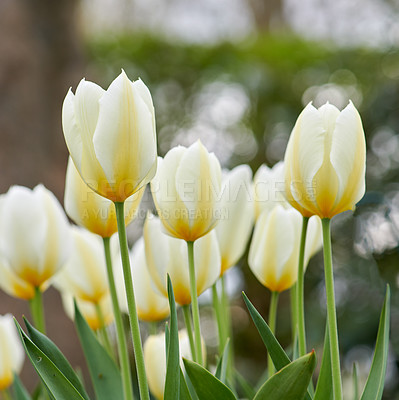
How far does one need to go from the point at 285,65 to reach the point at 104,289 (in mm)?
2128

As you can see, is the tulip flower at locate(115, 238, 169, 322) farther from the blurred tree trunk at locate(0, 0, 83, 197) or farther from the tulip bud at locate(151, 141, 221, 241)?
the blurred tree trunk at locate(0, 0, 83, 197)

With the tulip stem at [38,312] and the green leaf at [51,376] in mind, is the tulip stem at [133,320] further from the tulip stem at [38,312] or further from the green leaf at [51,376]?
the tulip stem at [38,312]

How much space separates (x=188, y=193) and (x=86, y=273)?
18 cm

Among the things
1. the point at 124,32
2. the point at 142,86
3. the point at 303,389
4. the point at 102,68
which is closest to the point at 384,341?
the point at 303,389

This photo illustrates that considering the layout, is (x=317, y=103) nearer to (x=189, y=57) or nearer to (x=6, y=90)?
(x=189, y=57)

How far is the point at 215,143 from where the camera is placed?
238 cm

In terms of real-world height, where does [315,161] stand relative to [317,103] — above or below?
below

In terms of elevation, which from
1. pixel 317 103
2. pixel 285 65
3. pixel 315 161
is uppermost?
pixel 285 65

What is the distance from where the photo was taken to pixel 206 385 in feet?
1.23

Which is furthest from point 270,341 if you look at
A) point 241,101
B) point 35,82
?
point 241,101

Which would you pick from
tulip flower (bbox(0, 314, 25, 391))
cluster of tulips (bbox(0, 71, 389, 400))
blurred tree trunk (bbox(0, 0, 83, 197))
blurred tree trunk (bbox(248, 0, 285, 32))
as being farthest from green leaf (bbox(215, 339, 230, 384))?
blurred tree trunk (bbox(248, 0, 285, 32))

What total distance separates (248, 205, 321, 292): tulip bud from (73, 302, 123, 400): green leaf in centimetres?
15

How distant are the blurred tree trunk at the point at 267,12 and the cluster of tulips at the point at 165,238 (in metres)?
4.22

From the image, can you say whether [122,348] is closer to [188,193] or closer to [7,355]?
[188,193]
